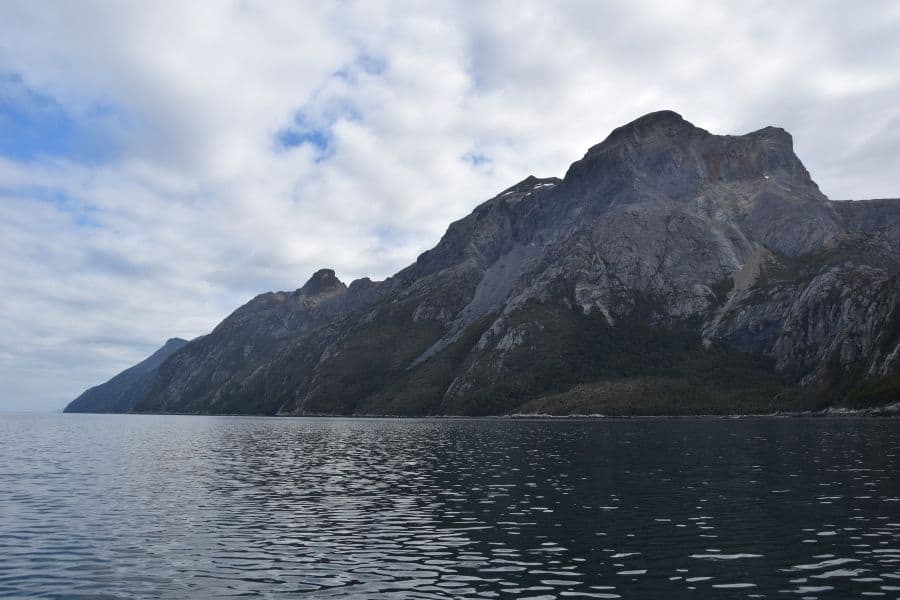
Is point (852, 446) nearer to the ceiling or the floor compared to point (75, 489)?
nearer to the floor

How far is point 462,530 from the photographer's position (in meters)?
40.6

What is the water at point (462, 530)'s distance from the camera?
93.6 ft

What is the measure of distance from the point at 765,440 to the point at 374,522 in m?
94.4

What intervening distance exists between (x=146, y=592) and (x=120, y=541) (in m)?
12.5

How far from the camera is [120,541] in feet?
126

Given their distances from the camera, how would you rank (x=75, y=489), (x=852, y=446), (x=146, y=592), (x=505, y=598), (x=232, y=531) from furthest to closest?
(x=852, y=446), (x=75, y=489), (x=232, y=531), (x=146, y=592), (x=505, y=598)

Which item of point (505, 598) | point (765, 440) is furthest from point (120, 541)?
point (765, 440)

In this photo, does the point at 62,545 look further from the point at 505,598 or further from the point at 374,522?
the point at 505,598

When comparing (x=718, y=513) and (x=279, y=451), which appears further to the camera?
(x=279, y=451)

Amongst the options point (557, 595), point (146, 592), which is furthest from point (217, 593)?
point (557, 595)

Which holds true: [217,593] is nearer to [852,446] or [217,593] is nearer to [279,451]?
[279,451]

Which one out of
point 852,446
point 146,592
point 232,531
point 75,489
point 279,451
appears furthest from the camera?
point 279,451

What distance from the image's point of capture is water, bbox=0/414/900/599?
2852cm

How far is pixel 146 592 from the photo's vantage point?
27.9 m
